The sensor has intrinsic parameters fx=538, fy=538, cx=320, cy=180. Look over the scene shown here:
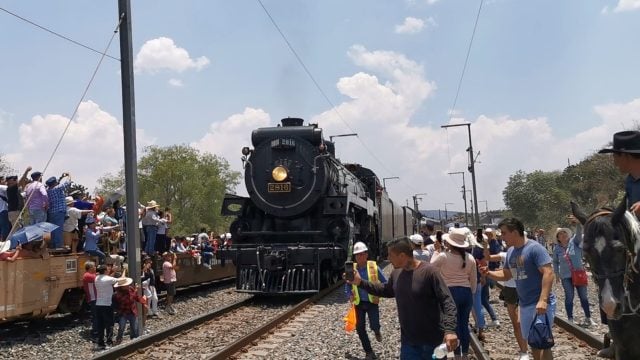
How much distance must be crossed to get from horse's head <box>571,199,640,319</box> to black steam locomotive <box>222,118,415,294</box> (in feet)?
30.6

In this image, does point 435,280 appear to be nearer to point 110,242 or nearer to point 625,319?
point 625,319

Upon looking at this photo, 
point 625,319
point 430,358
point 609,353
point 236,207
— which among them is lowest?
point 430,358

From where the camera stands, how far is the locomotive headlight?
1281 centimetres

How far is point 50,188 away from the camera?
10.1m

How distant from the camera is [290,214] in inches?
508

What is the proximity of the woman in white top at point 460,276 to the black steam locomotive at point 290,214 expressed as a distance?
605 cm

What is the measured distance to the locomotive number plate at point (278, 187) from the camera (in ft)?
42.1

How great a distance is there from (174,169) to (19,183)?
40.7 m

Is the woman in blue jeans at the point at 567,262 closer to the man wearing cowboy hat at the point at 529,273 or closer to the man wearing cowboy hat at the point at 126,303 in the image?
the man wearing cowboy hat at the point at 529,273

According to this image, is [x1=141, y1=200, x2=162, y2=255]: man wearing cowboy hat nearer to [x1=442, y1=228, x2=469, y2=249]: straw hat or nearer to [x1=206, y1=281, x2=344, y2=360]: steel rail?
[x1=206, y1=281, x2=344, y2=360]: steel rail

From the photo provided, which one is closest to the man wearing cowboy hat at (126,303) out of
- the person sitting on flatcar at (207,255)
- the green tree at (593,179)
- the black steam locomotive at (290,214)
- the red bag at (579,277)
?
the black steam locomotive at (290,214)

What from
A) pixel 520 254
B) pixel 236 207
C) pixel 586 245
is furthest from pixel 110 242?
pixel 586 245

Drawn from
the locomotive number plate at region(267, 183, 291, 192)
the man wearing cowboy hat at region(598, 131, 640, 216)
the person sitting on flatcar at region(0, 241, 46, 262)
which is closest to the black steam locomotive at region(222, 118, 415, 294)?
the locomotive number plate at region(267, 183, 291, 192)

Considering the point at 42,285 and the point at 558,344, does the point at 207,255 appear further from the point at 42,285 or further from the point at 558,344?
the point at 558,344
